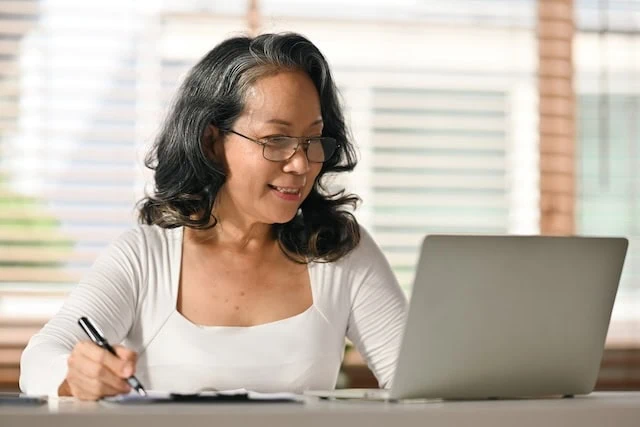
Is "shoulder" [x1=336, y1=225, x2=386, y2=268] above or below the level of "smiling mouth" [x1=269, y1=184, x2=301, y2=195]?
below

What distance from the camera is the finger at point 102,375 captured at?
1.32 metres

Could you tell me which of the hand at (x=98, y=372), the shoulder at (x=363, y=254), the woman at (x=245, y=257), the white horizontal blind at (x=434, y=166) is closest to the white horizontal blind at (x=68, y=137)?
the white horizontal blind at (x=434, y=166)

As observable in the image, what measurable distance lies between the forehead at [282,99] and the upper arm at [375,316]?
33cm

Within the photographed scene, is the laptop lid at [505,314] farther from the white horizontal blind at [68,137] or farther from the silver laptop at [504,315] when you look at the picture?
the white horizontal blind at [68,137]

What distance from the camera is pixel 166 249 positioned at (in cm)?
203

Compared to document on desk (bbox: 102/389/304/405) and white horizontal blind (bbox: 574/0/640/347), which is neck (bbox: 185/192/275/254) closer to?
document on desk (bbox: 102/389/304/405)

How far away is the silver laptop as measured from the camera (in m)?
1.24

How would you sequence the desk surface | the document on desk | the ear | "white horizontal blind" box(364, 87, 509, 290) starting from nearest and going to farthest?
1. the desk surface
2. the document on desk
3. the ear
4. "white horizontal blind" box(364, 87, 509, 290)

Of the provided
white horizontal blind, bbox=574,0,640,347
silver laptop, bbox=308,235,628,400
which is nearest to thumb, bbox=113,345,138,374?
silver laptop, bbox=308,235,628,400

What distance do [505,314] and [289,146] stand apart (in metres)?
0.78

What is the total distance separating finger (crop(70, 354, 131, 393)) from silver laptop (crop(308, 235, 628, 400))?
30 cm

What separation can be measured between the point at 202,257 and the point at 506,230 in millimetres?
1634

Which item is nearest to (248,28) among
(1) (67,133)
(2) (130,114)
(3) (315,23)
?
(3) (315,23)

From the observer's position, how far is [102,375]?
4.34 ft
